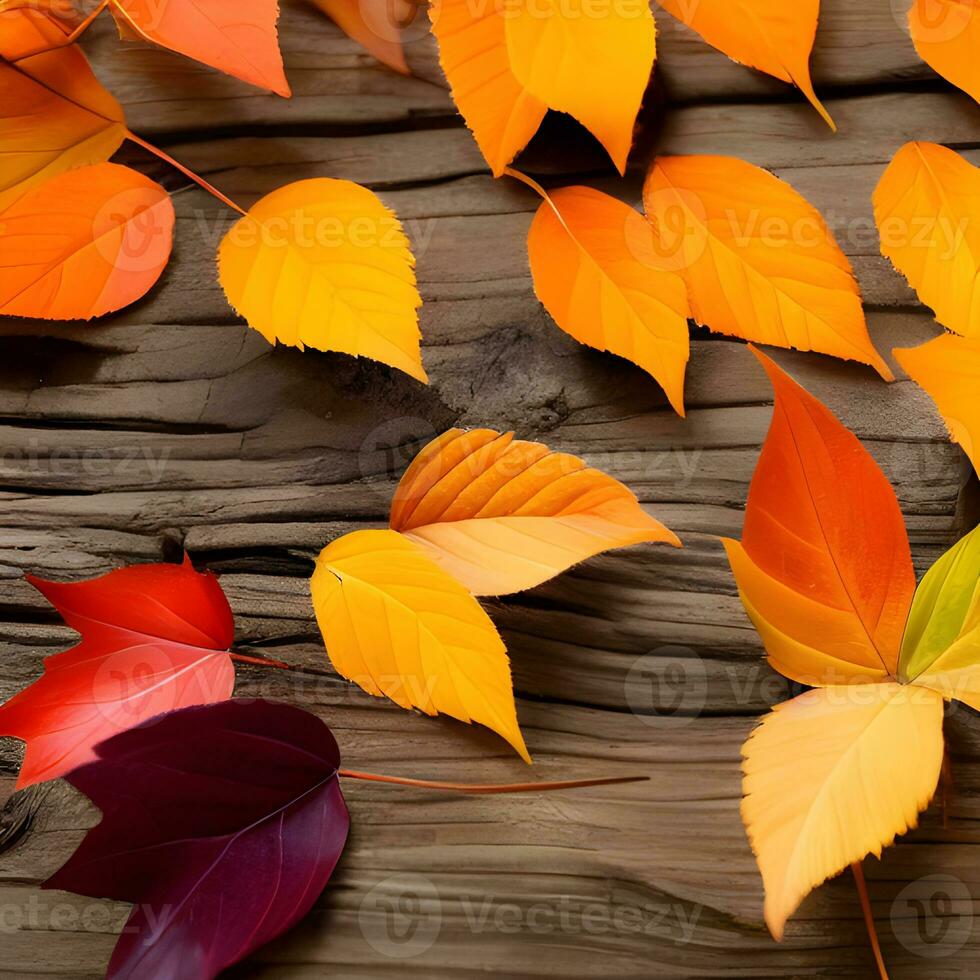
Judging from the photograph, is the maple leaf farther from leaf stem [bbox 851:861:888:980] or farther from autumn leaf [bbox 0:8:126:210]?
autumn leaf [bbox 0:8:126:210]

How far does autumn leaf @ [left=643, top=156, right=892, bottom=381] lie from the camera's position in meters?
0.52

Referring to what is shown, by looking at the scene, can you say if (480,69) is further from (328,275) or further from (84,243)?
(84,243)

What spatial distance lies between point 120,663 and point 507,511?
212 millimetres

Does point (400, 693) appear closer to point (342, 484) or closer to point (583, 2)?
point (342, 484)

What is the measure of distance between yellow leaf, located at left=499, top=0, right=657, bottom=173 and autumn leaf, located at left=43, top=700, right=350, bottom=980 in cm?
35

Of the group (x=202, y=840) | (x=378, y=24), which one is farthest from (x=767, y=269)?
(x=202, y=840)

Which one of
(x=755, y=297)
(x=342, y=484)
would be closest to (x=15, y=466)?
(x=342, y=484)

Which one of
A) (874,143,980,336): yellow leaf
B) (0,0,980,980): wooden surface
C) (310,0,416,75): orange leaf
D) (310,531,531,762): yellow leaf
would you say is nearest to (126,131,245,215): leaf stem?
(0,0,980,980): wooden surface

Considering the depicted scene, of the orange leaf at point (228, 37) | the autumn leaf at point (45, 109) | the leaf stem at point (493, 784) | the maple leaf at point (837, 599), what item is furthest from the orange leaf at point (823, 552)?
the autumn leaf at point (45, 109)

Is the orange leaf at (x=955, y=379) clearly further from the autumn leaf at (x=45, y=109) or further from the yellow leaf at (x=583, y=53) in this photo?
the autumn leaf at (x=45, y=109)

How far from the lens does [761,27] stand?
553 mm

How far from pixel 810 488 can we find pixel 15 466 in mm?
444

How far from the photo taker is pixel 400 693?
1.48 ft

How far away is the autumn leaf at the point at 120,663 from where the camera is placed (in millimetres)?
457
